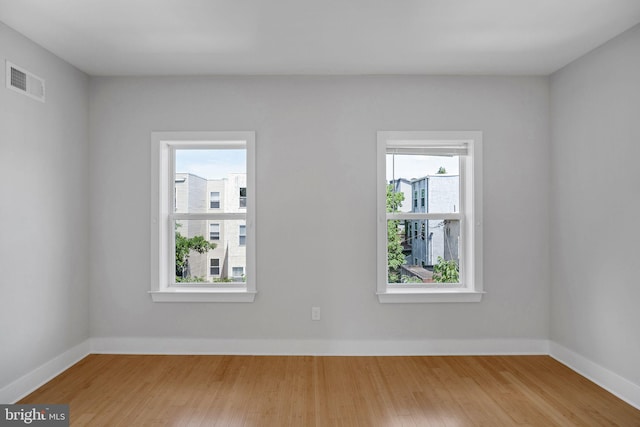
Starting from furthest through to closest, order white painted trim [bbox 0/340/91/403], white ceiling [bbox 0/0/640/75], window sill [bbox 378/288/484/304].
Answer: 1. window sill [bbox 378/288/484/304]
2. white painted trim [bbox 0/340/91/403]
3. white ceiling [bbox 0/0/640/75]

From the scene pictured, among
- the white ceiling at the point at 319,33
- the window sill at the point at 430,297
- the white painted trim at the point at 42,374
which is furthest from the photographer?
the window sill at the point at 430,297

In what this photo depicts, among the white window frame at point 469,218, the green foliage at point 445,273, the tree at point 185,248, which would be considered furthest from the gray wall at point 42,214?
the green foliage at point 445,273

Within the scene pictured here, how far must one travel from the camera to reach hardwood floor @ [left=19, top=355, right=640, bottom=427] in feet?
8.53

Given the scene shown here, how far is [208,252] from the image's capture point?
3.91 meters

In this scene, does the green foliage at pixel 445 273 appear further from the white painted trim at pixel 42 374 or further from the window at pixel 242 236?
the white painted trim at pixel 42 374

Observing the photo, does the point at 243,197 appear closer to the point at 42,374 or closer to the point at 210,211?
the point at 210,211

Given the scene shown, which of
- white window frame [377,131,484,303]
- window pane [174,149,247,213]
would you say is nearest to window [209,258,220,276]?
window pane [174,149,247,213]

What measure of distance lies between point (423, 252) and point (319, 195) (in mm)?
1165

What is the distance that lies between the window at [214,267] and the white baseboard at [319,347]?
2.05ft

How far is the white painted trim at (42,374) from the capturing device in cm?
276

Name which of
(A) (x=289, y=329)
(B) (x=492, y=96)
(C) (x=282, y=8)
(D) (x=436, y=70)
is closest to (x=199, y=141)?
(C) (x=282, y=8)

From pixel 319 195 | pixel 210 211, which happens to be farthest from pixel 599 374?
pixel 210 211

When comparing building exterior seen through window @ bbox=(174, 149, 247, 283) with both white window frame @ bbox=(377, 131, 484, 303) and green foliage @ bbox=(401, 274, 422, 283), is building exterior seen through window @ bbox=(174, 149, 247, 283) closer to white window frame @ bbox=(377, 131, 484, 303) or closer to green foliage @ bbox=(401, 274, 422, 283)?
white window frame @ bbox=(377, 131, 484, 303)

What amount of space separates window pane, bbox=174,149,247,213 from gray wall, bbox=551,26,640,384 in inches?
116
